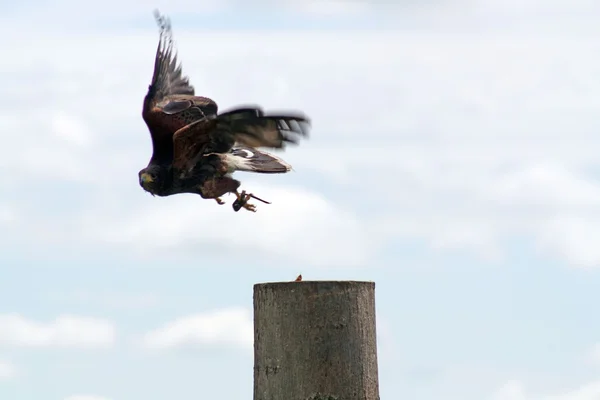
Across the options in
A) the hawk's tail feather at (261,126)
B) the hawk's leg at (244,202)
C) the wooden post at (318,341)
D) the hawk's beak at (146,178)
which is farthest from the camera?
the hawk's beak at (146,178)

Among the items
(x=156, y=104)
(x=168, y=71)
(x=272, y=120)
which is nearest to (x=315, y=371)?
(x=272, y=120)

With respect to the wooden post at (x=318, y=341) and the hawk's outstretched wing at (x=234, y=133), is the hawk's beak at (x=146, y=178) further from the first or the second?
the wooden post at (x=318, y=341)

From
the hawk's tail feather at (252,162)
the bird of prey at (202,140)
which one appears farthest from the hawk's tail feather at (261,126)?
the hawk's tail feather at (252,162)

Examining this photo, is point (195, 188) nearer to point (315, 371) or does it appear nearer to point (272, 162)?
point (272, 162)

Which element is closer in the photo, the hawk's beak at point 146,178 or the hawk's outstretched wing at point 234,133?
the hawk's outstretched wing at point 234,133

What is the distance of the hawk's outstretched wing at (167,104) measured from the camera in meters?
9.72

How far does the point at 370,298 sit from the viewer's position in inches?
202

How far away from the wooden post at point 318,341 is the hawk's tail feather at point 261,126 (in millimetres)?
2125

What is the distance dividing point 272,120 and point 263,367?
2.48 metres

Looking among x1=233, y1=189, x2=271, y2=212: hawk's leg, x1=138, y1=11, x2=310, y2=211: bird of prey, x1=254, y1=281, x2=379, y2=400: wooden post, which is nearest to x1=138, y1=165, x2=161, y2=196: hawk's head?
x1=138, y1=11, x2=310, y2=211: bird of prey

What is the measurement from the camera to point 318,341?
4.98 metres

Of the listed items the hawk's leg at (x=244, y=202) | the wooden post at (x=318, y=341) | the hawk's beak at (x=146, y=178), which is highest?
the hawk's beak at (x=146, y=178)

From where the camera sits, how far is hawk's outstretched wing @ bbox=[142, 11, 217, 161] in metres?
9.72

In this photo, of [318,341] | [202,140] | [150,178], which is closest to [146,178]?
[150,178]
